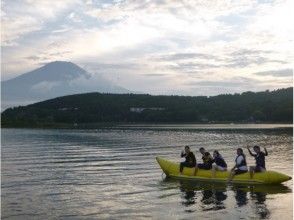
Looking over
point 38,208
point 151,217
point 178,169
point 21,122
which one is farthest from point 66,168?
point 21,122

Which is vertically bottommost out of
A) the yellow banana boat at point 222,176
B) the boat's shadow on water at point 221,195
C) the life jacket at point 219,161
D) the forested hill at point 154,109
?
the boat's shadow on water at point 221,195

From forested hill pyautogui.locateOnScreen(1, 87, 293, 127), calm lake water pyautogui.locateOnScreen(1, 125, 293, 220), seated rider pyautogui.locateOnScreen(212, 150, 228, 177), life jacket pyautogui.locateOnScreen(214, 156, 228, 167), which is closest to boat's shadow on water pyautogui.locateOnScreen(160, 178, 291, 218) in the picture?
calm lake water pyautogui.locateOnScreen(1, 125, 293, 220)

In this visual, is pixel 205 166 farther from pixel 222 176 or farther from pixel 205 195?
pixel 205 195

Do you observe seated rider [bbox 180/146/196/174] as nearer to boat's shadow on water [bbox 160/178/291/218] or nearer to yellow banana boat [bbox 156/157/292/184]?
yellow banana boat [bbox 156/157/292/184]

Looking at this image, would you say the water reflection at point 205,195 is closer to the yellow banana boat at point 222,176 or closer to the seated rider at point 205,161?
the yellow banana boat at point 222,176

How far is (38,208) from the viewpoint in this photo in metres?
16.3

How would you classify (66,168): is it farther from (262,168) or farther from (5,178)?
(262,168)

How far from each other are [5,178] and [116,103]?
14031 cm

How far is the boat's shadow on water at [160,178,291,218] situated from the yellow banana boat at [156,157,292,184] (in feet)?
0.93

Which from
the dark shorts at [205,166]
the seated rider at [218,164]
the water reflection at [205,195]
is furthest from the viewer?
the dark shorts at [205,166]

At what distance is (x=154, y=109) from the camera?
156m

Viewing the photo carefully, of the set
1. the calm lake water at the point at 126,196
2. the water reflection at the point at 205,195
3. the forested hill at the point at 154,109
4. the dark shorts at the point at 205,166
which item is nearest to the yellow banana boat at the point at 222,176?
the dark shorts at the point at 205,166

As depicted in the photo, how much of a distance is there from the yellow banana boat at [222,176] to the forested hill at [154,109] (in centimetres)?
10355

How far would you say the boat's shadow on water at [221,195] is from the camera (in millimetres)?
16234
